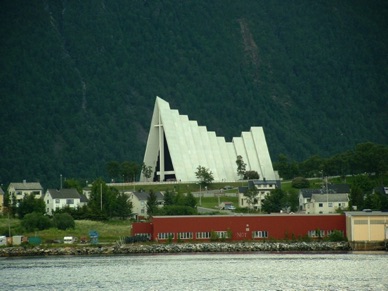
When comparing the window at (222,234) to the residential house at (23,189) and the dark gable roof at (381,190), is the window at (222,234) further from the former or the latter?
the residential house at (23,189)

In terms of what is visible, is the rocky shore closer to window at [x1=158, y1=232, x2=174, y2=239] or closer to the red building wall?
window at [x1=158, y1=232, x2=174, y2=239]

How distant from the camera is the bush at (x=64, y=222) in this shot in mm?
90312

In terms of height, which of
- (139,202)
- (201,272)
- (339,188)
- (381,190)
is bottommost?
(201,272)

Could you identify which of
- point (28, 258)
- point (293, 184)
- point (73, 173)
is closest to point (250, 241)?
point (28, 258)

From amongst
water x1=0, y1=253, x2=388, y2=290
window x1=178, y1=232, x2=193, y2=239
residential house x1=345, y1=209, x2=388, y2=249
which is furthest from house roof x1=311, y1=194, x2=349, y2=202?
water x1=0, y1=253, x2=388, y2=290

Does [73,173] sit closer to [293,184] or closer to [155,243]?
[293,184]

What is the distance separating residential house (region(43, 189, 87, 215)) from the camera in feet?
345

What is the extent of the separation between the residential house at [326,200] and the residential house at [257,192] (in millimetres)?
3543

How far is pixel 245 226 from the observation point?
270 feet

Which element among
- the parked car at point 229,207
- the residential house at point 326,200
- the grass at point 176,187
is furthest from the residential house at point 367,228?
the grass at point 176,187

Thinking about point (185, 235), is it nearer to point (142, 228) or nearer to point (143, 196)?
→ point (142, 228)

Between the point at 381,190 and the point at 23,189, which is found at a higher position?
the point at 23,189

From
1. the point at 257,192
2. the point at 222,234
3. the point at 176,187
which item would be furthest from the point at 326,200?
the point at 176,187

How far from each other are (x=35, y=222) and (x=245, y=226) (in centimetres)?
1706
